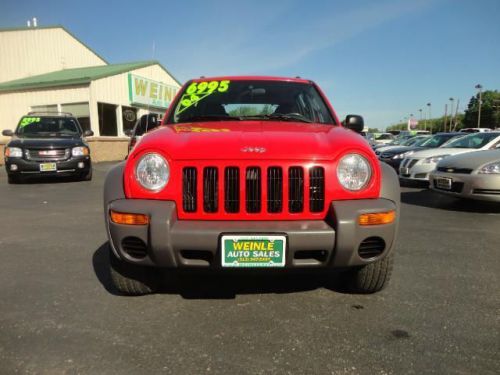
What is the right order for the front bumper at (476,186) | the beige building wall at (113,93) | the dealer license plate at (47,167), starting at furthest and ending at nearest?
the beige building wall at (113,93) < the dealer license plate at (47,167) < the front bumper at (476,186)

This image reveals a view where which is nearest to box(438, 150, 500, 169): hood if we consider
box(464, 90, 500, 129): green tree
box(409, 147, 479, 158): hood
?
box(409, 147, 479, 158): hood

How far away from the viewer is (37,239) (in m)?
4.45

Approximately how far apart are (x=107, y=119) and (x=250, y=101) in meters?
19.7

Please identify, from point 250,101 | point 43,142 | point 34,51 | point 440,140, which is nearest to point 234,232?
point 250,101

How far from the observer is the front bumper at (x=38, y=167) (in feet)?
29.9

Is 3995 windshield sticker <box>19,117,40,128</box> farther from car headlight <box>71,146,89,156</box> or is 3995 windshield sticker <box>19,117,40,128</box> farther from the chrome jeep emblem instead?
the chrome jeep emblem

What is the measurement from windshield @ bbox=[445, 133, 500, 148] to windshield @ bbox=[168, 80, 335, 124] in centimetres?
637

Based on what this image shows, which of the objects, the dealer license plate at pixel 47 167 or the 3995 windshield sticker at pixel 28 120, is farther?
the 3995 windshield sticker at pixel 28 120

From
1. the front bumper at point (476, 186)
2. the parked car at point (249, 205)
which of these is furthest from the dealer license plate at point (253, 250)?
the front bumper at point (476, 186)

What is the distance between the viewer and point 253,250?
2273mm

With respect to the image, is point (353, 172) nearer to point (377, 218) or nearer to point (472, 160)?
point (377, 218)

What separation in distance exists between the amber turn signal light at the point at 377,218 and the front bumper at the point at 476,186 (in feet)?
14.6

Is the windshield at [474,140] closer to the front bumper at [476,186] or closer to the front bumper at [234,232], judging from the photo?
the front bumper at [476,186]

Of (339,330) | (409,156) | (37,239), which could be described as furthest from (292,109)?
(409,156)
